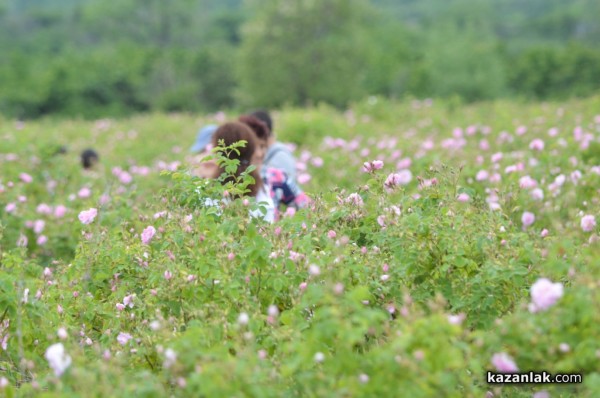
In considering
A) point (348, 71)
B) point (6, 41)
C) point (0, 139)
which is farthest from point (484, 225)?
point (6, 41)

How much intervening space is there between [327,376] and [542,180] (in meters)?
3.50

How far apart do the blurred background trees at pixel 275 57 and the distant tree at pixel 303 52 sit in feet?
0.15

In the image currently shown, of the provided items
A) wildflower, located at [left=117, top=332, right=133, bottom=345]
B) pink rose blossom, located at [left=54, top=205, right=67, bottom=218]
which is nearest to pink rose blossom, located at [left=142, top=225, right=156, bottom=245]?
wildflower, located at [left=117, top=332, right=133, bottom=345]

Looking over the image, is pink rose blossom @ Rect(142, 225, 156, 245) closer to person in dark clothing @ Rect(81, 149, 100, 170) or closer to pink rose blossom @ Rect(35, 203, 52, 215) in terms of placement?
pink rose blossom @ Rect(35, 203, 52, 215)

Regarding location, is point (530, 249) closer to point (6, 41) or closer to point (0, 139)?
point (0, 139)

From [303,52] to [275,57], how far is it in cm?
124

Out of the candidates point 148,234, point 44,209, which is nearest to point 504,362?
point 148,234

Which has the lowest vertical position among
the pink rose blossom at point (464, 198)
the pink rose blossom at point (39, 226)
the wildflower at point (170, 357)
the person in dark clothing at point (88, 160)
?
the person in dark clothing at point (88, 160)

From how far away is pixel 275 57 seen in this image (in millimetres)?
32969

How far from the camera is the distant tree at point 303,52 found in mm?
32844

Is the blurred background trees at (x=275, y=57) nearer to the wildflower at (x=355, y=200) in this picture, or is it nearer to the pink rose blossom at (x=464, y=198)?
the pink rose blossom at (x=464, y=198)

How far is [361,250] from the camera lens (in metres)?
3.42

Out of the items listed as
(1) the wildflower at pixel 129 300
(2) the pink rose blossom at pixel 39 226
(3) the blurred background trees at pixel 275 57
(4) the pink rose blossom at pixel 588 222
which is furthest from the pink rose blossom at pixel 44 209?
(3) the blurred background trees at pixel 275 57

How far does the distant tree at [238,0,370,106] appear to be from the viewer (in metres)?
32.8
